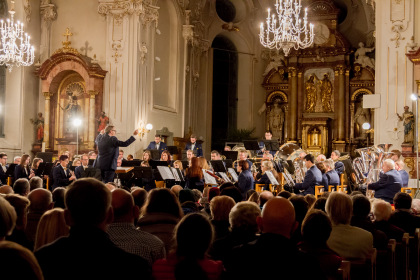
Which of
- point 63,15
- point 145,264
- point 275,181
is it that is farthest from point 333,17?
point 145,264

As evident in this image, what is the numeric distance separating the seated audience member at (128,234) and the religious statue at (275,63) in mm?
22566

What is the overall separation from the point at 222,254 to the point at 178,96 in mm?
17706

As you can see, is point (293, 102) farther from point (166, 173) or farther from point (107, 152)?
point (107, 152)

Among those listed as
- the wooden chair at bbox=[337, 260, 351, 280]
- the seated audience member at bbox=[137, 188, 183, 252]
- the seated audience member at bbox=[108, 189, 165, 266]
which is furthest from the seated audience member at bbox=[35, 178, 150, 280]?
the seated audience member at bbox=[137, 188, 183, 252]

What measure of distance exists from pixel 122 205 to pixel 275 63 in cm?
2266

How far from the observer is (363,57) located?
2419cm

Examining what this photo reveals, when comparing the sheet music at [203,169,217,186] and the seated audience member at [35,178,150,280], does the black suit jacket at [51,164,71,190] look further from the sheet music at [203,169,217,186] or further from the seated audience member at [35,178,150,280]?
the seated audience member at [35,178,150,280]

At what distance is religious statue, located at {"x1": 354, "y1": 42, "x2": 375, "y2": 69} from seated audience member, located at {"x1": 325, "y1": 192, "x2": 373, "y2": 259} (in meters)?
20.6

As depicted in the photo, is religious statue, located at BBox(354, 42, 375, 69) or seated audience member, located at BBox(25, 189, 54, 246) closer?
seated audience member, located at BBox(25, 189, 54, 246)

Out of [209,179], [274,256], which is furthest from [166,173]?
[274,256]

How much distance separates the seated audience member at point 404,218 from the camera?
611 centimetres

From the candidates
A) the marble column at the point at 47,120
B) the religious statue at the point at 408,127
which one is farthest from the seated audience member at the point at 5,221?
the marble column at the point at 47,120

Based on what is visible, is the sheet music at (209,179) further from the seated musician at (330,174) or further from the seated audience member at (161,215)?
the seated audience member at (161,215)

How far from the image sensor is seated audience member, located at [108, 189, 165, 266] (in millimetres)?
3469
